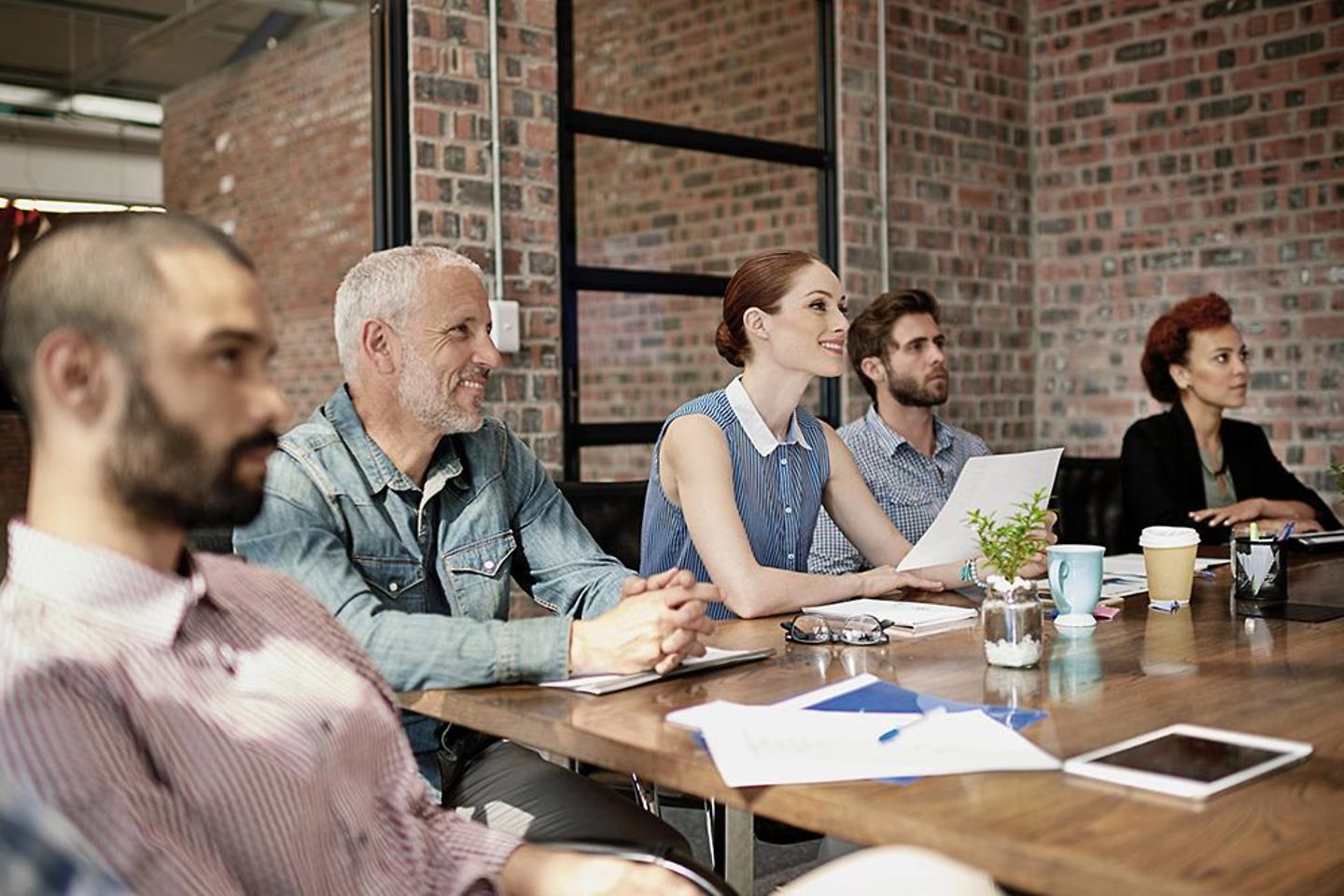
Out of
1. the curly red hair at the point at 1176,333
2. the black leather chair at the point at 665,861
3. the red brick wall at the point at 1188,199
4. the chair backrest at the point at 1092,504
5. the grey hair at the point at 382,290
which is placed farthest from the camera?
the red brick wall at the point at 1188,199

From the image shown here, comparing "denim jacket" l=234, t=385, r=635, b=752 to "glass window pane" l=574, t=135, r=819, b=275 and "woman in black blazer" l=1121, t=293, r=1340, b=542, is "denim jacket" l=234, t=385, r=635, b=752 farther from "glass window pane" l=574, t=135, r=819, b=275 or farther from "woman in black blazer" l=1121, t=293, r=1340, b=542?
"glass window pane" l=574, t=135, r=819, b=275

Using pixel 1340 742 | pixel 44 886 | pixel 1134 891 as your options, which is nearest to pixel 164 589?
pixel 44 886

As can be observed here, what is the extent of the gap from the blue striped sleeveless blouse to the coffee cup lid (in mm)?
746

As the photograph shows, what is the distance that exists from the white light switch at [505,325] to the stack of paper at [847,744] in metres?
2.71

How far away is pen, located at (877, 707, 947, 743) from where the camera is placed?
143cm

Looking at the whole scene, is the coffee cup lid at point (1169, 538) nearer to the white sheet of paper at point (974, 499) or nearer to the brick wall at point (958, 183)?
the white sheet of paper at point (974, 499)

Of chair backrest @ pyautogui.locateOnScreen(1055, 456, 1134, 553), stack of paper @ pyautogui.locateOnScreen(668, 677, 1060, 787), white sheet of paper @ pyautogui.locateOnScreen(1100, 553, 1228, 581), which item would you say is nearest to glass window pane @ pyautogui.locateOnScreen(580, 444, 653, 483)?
chair backrest @ pyautogui.locateOnScreen(1055, 456, 1134, 553)

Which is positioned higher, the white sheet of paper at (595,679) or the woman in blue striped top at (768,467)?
the woman in blue striped top at (768,467)

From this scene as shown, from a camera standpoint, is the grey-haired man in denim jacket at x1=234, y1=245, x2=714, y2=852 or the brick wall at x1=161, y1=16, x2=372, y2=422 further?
the brick wall at x1=161, y1=16, x2=372, y2=422

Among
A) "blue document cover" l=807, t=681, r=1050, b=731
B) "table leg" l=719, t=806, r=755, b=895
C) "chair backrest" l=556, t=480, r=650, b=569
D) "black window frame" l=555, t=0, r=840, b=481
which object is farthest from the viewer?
"black window frame" l=555, t=0, r=840, b=481

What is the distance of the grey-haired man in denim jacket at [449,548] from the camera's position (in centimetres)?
176

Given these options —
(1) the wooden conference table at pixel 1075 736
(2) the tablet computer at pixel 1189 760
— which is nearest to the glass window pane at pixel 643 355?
(1) the wooden conference table at pixel 1075 736

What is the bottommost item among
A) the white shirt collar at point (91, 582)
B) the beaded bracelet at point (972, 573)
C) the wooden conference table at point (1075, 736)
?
the wooden conference table at point (1075, 736)

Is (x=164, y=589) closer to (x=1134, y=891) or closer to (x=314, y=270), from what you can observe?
(x=1134, y=891)
